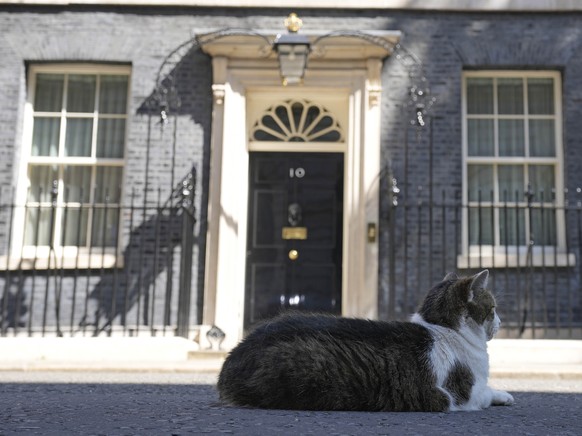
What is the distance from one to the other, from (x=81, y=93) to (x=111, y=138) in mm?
767

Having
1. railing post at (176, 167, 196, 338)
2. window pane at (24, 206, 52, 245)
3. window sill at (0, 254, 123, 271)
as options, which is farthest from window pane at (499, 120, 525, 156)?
window pane at (24, 206, 52, 245)

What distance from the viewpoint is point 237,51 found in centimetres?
1042

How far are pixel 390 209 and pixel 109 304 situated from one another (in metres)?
3.73

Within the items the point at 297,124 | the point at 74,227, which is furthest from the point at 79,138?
the point at 297,124

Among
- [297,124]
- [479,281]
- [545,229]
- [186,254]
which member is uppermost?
[297,124]

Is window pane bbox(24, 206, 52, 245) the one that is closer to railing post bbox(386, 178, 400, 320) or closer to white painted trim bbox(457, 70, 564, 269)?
railing post bbox(386, 178, 400, 320)

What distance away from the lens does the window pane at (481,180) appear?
418 inches

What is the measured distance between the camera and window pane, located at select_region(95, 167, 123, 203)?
1060cm

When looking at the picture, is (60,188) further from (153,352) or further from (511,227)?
(511,227)

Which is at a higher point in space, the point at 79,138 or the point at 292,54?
the point at 292,54

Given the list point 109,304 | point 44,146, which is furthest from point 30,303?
point 44,146

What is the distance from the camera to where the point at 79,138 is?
1077 cm

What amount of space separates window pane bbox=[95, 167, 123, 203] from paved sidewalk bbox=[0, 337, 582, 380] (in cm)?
223

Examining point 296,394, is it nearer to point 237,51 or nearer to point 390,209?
point 390,209
